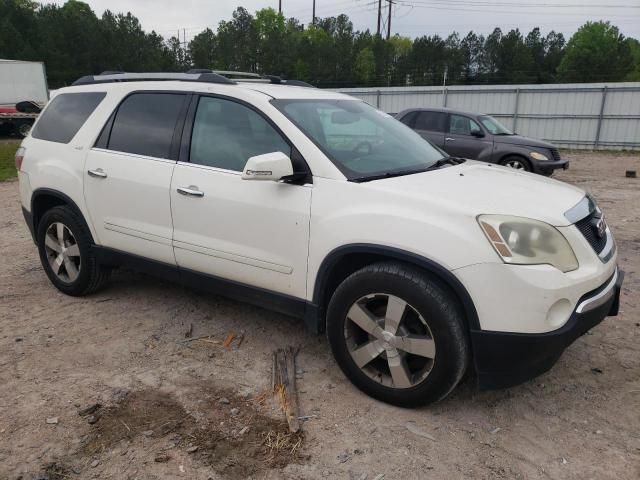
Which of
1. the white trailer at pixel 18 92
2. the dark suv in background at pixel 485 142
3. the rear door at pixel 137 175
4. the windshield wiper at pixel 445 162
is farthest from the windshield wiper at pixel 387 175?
the white trailer at pixel 18 92

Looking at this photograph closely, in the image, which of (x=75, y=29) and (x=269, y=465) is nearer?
(x=269, y=465)

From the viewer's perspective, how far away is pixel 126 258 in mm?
4098

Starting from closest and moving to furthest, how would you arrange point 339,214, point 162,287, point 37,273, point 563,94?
point 339,214 → point 162,287 → point 37,273 → point 563,94

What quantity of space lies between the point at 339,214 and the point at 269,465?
1346mm

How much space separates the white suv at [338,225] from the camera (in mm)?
2607

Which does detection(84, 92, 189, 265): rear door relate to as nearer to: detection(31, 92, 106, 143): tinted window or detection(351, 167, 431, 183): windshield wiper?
detection(31, 92, 106, 143): tinted window

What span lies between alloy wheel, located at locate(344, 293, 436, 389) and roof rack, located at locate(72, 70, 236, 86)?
6.18ft

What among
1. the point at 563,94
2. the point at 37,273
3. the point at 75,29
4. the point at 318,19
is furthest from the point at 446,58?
the point at 37,273

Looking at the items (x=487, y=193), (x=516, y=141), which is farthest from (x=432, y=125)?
(x=487, y=193)

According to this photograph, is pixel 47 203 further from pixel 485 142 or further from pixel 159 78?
pixel 485 142

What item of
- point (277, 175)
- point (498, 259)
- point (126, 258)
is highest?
point (277, 175)

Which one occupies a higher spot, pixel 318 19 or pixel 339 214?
pixel 318 19

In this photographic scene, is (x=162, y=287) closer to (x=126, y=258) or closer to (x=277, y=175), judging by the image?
(x=126, y=258)

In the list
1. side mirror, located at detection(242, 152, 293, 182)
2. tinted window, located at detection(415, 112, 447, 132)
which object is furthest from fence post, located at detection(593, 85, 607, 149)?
side mirror, located at detection(242, 152, 293, 182)
